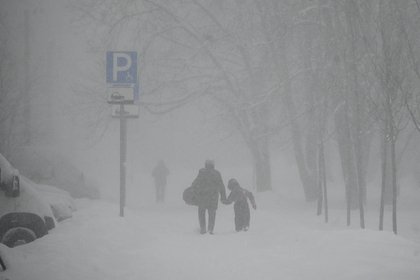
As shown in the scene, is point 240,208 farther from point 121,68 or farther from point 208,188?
point 121,68

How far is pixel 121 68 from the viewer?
1130 centimetres

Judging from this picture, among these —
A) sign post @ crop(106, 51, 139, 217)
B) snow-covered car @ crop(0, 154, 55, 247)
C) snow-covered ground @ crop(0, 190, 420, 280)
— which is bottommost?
snow-covered ground @ crop(0, 190, 420, 280)

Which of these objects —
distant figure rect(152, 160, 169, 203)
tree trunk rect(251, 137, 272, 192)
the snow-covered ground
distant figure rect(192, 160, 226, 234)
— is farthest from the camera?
distant figure rect(152, 160, 169, 203)

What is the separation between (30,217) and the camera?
899 cm

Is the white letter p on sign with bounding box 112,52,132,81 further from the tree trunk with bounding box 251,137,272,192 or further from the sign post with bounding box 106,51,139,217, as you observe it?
the tree trunk with bounding box 251,137,272,192

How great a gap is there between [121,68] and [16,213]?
4.04 m

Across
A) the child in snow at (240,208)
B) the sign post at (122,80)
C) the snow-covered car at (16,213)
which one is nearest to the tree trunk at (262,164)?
the child in snow at (240,208)

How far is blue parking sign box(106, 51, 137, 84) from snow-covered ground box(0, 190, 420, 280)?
3.08 meters

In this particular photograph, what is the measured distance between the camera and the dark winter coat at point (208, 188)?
1180 centimetres

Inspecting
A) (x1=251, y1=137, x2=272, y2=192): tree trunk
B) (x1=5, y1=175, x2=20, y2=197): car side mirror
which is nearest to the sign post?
(x1=5, y1=175, x2=20, y2=197): car side mirror

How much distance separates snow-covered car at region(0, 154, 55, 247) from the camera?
8.84m

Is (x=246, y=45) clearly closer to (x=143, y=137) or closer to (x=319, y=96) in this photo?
(x=319, y=96)

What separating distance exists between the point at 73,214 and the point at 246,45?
1173 cm

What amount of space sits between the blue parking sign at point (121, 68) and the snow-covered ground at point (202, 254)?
308 centimetres
